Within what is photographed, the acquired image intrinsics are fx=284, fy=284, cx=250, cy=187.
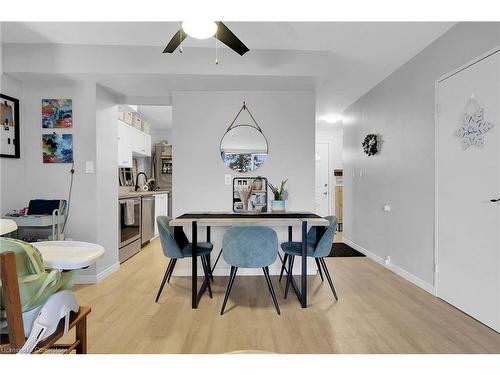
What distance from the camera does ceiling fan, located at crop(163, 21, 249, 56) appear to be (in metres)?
1.50

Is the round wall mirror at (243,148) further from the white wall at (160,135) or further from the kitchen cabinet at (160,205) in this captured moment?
the white wall at (160,135)

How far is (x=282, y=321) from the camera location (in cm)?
215

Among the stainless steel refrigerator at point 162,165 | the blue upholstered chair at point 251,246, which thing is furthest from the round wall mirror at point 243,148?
the stainless steel refrigerator at point 162,165

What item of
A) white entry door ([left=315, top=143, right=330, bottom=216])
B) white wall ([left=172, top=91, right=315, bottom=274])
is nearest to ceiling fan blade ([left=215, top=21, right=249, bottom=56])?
white wall ([left=172, top=91, right=315, bottom=274])

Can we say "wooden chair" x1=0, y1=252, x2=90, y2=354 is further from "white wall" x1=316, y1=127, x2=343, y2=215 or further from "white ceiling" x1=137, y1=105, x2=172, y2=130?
"white wall" x1=316, y1=127, x2=343, y2=215

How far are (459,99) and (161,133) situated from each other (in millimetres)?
6064

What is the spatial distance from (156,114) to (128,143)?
0.93 metres

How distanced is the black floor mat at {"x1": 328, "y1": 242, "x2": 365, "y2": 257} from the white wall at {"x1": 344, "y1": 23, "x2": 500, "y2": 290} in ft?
0.62

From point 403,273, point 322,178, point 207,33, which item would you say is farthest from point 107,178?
point 322,178

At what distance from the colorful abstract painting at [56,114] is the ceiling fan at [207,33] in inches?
65.7

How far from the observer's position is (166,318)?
2.21m

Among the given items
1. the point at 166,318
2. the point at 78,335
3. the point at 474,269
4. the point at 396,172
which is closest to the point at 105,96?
the point at 166,318
